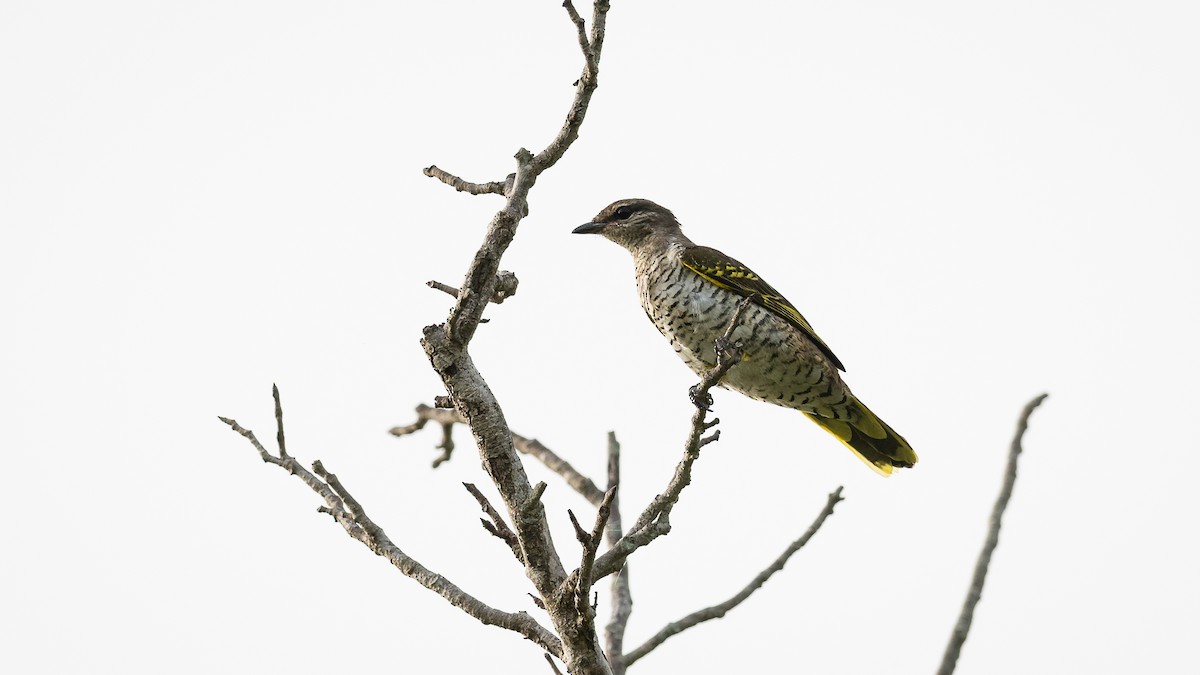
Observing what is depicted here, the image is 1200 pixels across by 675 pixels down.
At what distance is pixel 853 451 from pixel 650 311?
72.8 inches

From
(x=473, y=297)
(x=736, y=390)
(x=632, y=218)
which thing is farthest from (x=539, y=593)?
(x=632, y=218)

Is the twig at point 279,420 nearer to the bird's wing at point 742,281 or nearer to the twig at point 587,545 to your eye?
the twig at point 587,545

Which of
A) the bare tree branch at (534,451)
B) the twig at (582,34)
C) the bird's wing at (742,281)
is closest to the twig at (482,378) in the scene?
the twig at (582,34)

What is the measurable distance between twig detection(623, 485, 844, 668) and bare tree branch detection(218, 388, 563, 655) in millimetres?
1419

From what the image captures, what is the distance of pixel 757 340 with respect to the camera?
782 centimetres

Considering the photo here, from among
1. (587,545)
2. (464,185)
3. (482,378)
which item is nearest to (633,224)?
(464,185)

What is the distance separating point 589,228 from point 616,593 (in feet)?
13.0

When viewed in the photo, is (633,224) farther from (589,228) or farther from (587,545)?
(587,545)

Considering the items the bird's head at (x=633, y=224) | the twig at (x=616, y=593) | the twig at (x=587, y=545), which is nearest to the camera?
the twig at (x=587, y=545)

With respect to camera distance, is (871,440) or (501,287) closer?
(501,287)

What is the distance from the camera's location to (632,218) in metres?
9.36

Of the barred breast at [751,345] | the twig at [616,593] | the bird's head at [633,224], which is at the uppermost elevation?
the bird's head at [633,224]

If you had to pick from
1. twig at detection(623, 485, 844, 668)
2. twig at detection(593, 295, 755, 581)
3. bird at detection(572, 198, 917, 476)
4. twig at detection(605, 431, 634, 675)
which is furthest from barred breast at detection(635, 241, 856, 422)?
twig at detection(593, 295, 755, 581)

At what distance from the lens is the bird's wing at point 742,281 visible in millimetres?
8117
